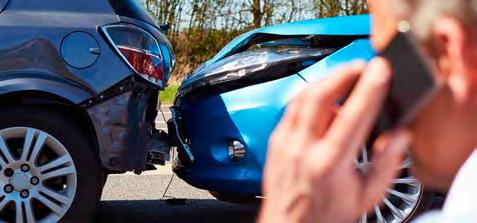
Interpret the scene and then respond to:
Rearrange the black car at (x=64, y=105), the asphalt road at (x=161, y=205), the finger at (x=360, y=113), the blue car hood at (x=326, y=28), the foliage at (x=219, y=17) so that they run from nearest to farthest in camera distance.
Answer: the finger at (x=360, y=113), the black car at (x=64, y=105), the blue car hood at (x=326, y=28), the asphalt road at (x=161, y=205), the foliage at (x=219, y=17)

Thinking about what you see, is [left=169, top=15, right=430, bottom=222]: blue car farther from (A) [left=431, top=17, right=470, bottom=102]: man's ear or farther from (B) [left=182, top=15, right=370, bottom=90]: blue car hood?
(A) [left=431, top=17, right=470, bottom=102]: man's ear

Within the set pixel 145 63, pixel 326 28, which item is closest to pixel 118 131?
pixel 145 63

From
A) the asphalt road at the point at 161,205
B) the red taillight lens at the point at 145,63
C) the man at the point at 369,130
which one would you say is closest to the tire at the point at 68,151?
the red taillight lens at the point at 145,63

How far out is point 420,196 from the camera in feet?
14.0

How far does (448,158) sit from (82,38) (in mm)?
3417

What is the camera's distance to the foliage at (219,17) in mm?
15891

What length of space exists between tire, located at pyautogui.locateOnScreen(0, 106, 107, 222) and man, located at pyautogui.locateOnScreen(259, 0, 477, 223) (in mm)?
3364

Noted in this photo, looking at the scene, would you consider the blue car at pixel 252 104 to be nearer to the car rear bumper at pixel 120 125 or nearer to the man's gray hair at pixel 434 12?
the car rear bumper at pixel 120 125

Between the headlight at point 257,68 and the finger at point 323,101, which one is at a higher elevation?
the finger at point 323,101

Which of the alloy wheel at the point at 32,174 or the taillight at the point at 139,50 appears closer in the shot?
the alloy wheel at the point at 32,174

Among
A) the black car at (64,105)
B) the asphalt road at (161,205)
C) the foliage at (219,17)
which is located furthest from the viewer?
the foliage at (219,17)

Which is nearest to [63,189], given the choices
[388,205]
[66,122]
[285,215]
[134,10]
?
[66,122]

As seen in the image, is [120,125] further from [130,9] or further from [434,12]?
[434,12]

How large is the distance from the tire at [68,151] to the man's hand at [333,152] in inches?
133
